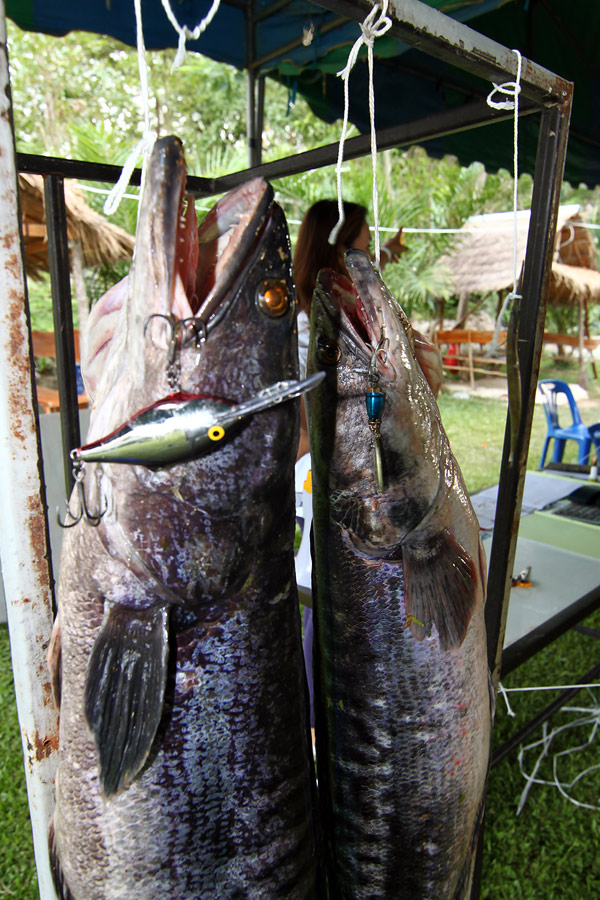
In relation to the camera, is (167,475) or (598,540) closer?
(167,475)

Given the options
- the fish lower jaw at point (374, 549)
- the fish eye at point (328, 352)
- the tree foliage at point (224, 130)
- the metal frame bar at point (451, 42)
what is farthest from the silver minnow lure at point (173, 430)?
the tree foliage at point (224, 130)

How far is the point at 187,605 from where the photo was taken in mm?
990

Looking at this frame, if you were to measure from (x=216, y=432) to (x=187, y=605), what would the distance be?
0.31m

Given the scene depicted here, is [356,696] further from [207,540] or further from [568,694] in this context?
[568,694]

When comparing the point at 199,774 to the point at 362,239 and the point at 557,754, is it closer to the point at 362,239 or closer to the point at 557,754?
the point at 362,239

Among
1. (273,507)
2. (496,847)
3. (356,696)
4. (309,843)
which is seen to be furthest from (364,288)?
(496,847)

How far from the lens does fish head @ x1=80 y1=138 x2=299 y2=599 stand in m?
0.85

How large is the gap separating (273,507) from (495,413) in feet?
45.9

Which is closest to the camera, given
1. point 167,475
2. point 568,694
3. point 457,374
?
point 167,475

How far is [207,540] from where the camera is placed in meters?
0.97

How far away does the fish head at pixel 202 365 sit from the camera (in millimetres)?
851

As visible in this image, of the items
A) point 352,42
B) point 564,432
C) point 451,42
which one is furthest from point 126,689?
point 564,432

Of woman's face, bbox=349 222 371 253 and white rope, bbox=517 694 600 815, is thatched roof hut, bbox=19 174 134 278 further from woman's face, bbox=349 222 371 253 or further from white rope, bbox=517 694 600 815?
white rope, bbox=517 694 600 815

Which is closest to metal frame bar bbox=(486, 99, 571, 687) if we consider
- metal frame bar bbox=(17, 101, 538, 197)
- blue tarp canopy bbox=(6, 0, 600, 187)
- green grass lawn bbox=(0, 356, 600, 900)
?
metal frame bar bbox=(17, 101, 538, 197)
